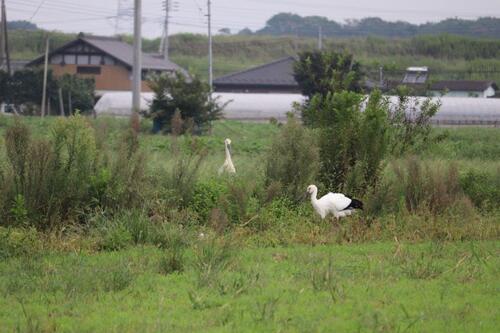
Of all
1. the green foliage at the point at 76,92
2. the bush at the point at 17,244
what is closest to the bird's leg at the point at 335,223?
the bush at the point at 17,244

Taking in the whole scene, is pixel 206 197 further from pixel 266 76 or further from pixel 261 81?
pixel 266 76

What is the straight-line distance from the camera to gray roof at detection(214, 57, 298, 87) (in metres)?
64.0

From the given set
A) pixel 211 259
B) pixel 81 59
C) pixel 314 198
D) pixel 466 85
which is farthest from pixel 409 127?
pixel 81 59

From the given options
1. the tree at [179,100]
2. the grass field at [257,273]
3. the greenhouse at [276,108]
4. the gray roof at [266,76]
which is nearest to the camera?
the grass field at [257,273]

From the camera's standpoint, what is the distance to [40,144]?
42.3 feet

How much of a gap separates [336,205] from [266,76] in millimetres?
51960

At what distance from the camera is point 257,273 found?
32.1 ft

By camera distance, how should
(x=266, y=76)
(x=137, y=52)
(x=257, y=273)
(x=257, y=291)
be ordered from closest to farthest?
(x=257, y=291)
(x=257, y=273)
(x=137, y=52)
(x=266, y=76)

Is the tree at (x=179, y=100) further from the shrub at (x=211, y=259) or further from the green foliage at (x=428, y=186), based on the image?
the shrub at (x=211, y=259)

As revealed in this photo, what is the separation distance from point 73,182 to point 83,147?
1.98ft

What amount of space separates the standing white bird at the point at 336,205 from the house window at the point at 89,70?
48.1 m

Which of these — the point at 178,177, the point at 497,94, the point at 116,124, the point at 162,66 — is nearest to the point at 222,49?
the point at 162,66

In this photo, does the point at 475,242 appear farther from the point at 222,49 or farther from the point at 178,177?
the point at 222,49

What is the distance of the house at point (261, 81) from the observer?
64.0 m
